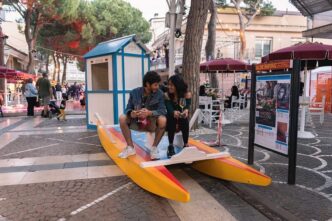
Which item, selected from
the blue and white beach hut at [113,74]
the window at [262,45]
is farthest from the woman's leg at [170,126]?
the window at [262,45]

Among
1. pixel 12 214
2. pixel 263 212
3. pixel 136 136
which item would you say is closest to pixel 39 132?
pixel 136 136

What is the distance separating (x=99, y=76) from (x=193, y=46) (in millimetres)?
3179

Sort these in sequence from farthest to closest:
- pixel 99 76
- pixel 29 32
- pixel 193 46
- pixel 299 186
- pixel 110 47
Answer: pixel 29 32
pixel 99 76
pixel 110 47
pixel 193 46
pixel 299 186

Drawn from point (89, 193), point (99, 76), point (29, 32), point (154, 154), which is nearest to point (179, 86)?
point (154, 154)

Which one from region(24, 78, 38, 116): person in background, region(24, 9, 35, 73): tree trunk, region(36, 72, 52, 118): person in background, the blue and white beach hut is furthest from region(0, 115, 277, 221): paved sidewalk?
region(24, 9, 35, 73): tree trunk

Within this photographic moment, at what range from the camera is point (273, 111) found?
15.3 ft

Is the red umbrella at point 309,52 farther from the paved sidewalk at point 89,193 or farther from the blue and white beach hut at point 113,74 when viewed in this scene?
the paved sidewalk at point 89,193

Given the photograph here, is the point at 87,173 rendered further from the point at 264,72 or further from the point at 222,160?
the point at 264,72

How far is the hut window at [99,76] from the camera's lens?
9.45 meters

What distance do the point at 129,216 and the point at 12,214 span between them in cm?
135

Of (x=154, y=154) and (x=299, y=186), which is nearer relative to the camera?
A: (x=299, y=186)


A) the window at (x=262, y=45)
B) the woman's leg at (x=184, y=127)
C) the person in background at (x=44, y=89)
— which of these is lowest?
the woman's leg at (x=184, y=127)

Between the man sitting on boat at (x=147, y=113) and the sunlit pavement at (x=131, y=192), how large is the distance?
65cm

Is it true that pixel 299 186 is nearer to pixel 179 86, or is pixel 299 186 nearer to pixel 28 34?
pixel 179 86
